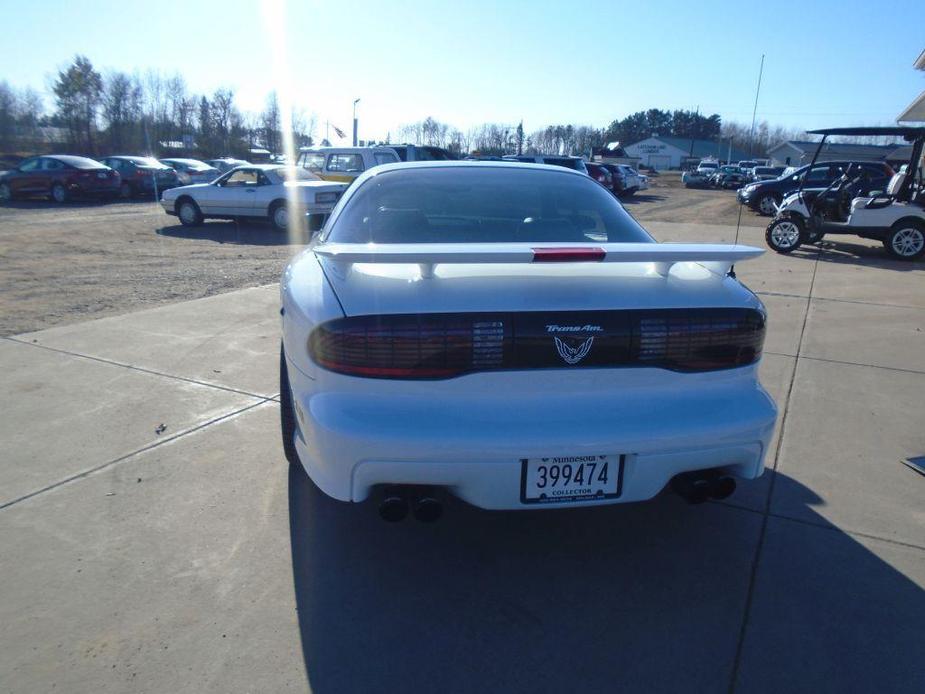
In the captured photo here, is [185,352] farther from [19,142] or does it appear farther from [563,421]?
[19,142]

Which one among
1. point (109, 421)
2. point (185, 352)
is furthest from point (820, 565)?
point (185, 352)

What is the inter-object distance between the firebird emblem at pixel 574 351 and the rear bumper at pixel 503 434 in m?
0.13

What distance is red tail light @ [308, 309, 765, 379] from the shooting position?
240 cm

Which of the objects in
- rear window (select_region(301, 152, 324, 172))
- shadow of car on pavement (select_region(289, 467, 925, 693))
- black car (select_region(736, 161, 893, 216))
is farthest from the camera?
black car (select_region(736, 161, 893, 216))

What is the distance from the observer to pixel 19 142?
51.7 meters

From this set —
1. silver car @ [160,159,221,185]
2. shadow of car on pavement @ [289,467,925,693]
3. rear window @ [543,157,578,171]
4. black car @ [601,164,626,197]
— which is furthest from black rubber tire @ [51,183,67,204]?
shadow of car on pavement @ [289,467,925,693]

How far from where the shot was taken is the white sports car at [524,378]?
2.39 m

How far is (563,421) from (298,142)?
69.9 meters

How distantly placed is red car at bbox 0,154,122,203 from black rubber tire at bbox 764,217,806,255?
1913 cm

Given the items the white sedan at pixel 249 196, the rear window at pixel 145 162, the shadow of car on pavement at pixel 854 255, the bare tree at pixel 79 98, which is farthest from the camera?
the bare tree at pixel 79 98

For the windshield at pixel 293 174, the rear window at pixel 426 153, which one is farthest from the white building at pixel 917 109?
the windshield at pixel 293 174

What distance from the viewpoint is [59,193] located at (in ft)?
69.9

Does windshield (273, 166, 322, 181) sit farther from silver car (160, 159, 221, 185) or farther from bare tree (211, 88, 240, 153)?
bare tree (211, 88, 240, 153)

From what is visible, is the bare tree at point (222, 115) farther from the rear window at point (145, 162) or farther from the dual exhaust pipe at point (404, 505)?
the dual exhaust pipe at point (404, 505)
